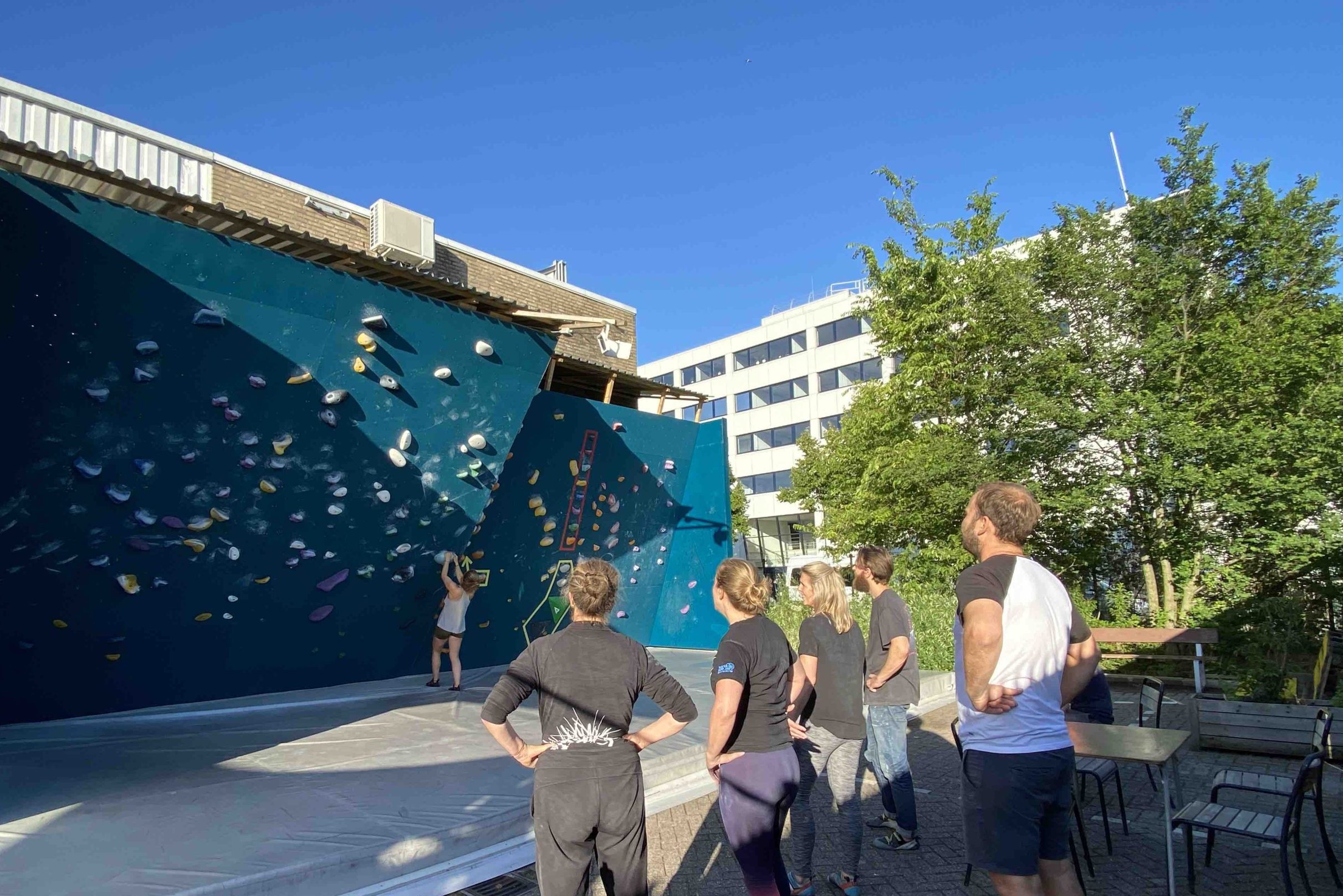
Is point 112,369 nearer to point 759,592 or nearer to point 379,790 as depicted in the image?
point 379,790

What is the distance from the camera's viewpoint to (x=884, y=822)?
485 cm

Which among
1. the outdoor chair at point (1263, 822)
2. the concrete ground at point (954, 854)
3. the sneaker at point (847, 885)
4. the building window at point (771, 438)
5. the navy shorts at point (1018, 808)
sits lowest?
the concrete ground at point (954, 854)

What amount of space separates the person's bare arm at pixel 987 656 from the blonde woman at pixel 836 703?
1315 millimetres

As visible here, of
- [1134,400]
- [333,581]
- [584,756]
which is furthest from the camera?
[1134,400]

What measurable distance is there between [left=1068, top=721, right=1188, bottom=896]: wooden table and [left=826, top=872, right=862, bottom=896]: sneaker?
1253 mm

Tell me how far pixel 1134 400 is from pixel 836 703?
1209 centimetres

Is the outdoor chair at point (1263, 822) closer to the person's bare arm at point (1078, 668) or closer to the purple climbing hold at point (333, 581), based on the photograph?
the person's bare arm at point (1078, 668)

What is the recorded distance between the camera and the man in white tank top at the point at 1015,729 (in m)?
2.54

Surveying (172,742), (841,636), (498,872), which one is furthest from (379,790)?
(841,636)

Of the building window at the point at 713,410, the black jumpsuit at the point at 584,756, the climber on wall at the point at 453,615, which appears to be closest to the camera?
the black jumpsuit at the point at 584,756

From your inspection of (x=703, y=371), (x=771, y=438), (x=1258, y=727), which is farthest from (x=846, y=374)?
(x=1258, y=727)

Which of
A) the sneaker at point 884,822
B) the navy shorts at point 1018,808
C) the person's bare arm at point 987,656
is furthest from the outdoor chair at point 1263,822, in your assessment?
the person's bare arm at point 987,656

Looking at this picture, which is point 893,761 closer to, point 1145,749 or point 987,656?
point 1145,749

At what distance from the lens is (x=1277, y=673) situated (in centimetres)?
729
